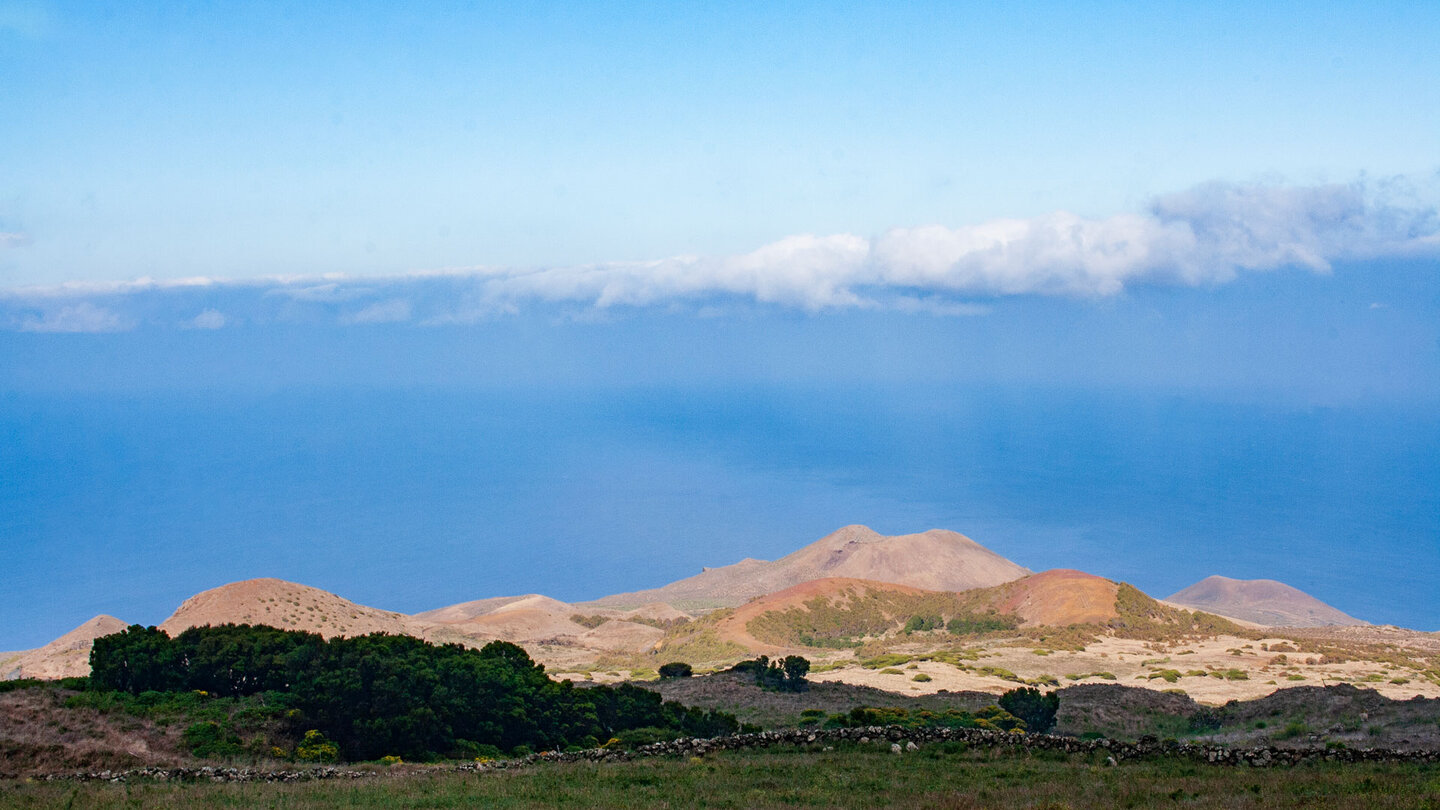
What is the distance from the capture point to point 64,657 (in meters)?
53.2

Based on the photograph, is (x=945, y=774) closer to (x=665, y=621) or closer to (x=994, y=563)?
(x=665, y=621)

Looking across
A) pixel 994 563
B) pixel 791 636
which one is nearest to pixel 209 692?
pixel 791 636

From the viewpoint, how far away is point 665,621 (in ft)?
241

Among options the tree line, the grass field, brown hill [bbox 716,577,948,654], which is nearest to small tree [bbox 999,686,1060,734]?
the tree line

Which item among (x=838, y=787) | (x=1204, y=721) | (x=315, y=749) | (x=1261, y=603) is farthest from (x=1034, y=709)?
(x=1261, y=603)

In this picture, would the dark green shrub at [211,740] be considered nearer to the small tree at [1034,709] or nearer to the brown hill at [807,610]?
the small tree at [1034,709]

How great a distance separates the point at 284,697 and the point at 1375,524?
221526 millimetres

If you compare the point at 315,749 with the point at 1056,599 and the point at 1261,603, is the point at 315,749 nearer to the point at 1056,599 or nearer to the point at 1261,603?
the point at 1056,599

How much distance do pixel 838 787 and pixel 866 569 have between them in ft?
257

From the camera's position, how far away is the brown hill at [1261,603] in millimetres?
87500

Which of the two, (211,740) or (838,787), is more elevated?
(211,740)

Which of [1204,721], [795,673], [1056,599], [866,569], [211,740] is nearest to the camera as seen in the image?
[211,740]

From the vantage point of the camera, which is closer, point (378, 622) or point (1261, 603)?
point (378, 622)

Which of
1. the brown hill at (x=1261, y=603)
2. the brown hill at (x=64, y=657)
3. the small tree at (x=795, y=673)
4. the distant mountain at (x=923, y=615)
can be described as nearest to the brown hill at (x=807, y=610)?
the distant mountain at (x=923, y=615)
